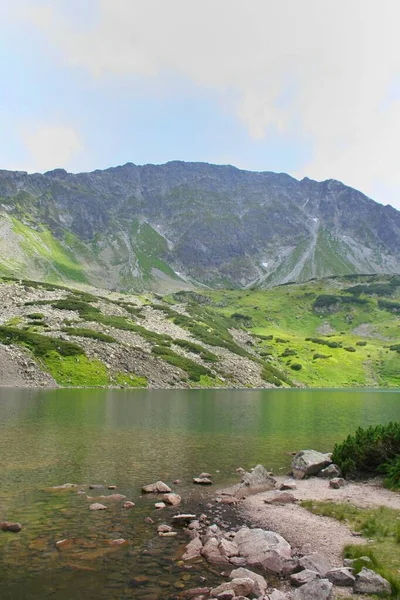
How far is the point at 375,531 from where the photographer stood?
826 inches

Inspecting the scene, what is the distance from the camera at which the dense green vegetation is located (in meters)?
32.2

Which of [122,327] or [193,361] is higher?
[122,327]

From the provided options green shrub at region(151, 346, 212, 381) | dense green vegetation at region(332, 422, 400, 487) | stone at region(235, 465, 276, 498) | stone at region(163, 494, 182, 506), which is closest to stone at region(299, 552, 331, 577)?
stone at region(163, 494, 182, 506)

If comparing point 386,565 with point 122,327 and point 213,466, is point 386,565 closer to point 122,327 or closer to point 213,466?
point 213,466

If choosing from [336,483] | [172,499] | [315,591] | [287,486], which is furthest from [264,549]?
[336,483]

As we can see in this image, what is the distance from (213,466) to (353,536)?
15.8m

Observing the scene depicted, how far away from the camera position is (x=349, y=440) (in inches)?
1355

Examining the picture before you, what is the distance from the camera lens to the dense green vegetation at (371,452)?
32.2 meters

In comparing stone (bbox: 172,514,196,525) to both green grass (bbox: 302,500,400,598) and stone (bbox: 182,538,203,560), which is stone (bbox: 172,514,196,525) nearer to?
stone (bbox: 182,538,203,560)

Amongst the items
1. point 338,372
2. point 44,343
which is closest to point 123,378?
point 44,343

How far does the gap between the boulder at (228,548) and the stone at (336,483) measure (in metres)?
15.0

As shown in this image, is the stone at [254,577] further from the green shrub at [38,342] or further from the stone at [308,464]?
the green shrub at [38,342]

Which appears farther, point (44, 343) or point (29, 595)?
point (44, 343)

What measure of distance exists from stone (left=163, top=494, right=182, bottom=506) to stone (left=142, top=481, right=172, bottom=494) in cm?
154
